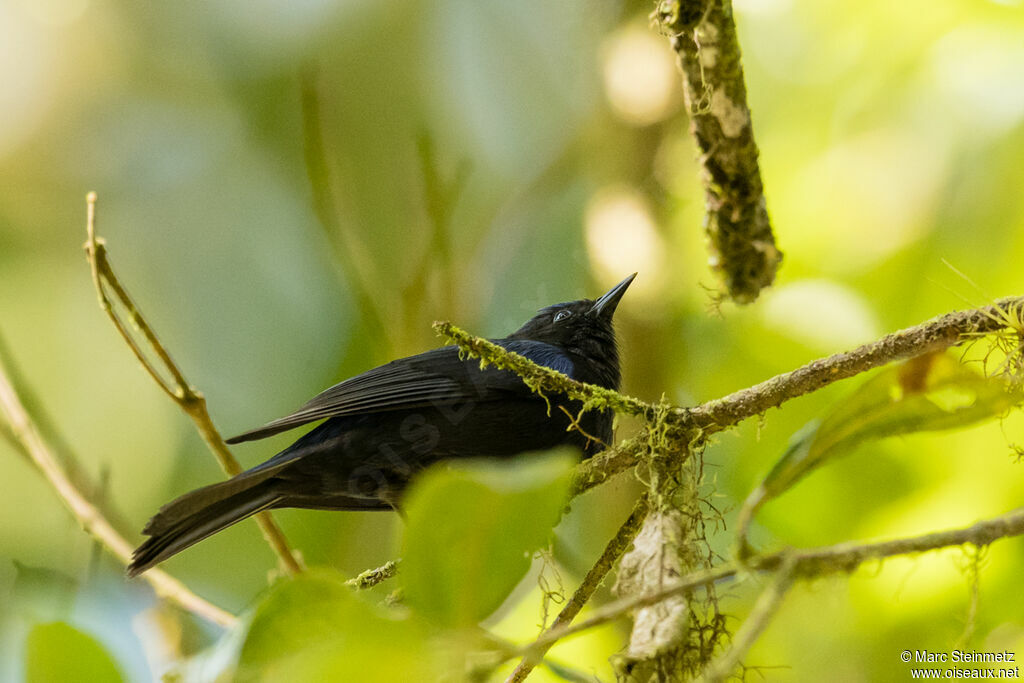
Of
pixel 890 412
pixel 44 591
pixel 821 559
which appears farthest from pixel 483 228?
pixel 821 559

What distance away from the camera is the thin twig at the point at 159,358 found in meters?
2.49

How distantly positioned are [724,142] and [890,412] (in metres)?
0.98

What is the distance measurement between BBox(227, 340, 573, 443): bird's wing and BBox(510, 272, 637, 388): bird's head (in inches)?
25.0

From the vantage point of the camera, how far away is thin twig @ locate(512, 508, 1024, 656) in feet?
3.70

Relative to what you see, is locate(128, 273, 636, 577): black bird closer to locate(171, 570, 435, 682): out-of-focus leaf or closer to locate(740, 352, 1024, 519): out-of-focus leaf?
locate(740, 352, 1024, 519): out-of-focus leaf

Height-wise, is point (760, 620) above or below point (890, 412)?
below

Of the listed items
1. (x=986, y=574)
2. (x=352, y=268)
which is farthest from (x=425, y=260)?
(x=986, y=574)

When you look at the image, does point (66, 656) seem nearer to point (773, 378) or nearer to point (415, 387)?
point (773, 378)

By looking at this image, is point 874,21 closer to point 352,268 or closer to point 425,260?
point 425,260

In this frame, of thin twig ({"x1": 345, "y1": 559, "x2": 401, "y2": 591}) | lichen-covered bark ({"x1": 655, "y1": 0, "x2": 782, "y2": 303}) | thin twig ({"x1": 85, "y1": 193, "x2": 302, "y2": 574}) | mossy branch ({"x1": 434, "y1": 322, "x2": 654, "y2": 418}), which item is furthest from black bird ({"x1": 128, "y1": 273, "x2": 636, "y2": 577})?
lichen-covered bark ({"x1": 655, "y1": 0, "x2": 782, "y2": 303})

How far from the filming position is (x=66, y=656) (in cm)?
125

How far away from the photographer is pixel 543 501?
123cm

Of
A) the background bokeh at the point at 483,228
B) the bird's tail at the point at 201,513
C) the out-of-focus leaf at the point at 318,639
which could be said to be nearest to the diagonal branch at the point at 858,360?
the background bokeh at the point at 483,228

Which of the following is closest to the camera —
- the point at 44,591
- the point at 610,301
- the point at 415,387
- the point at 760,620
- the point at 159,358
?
the point at 760,620
